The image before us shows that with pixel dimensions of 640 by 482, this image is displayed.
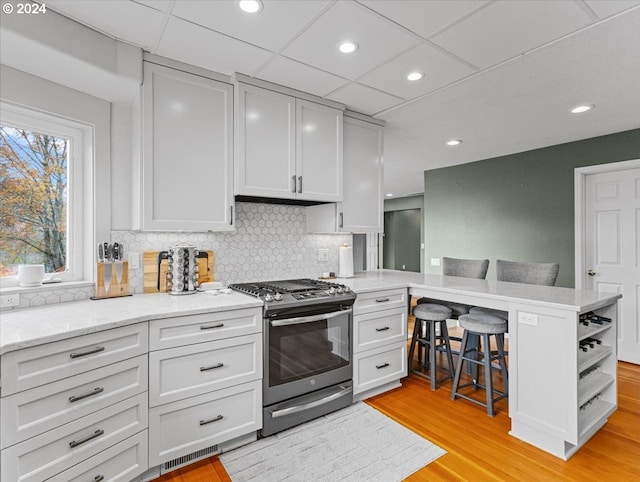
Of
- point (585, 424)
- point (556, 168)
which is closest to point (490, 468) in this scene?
point (585, 424)

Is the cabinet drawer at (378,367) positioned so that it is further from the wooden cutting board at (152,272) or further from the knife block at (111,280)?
the knife block at (111,280)

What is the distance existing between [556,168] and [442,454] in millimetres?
3734

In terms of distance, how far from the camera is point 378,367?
8.98 feet

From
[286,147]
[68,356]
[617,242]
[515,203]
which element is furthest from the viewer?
[515,203]

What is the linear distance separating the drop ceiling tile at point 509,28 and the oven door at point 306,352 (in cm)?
189

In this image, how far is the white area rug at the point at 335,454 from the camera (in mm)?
1845

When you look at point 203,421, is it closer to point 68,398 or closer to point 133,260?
point 68,398

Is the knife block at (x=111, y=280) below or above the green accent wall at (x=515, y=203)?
below

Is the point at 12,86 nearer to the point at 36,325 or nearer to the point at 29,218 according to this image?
the point at 29,218

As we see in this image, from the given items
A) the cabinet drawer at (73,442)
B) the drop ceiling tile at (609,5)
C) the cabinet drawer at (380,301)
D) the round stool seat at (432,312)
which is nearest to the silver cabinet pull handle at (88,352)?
the cabinet drawer at (73,442)

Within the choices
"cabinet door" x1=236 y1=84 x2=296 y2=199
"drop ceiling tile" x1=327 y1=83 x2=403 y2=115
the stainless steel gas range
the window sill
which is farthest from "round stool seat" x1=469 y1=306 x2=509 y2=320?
the window sill

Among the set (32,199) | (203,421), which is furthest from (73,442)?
(32,199)

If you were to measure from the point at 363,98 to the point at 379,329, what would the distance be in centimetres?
195

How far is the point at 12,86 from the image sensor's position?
6.15 feet
